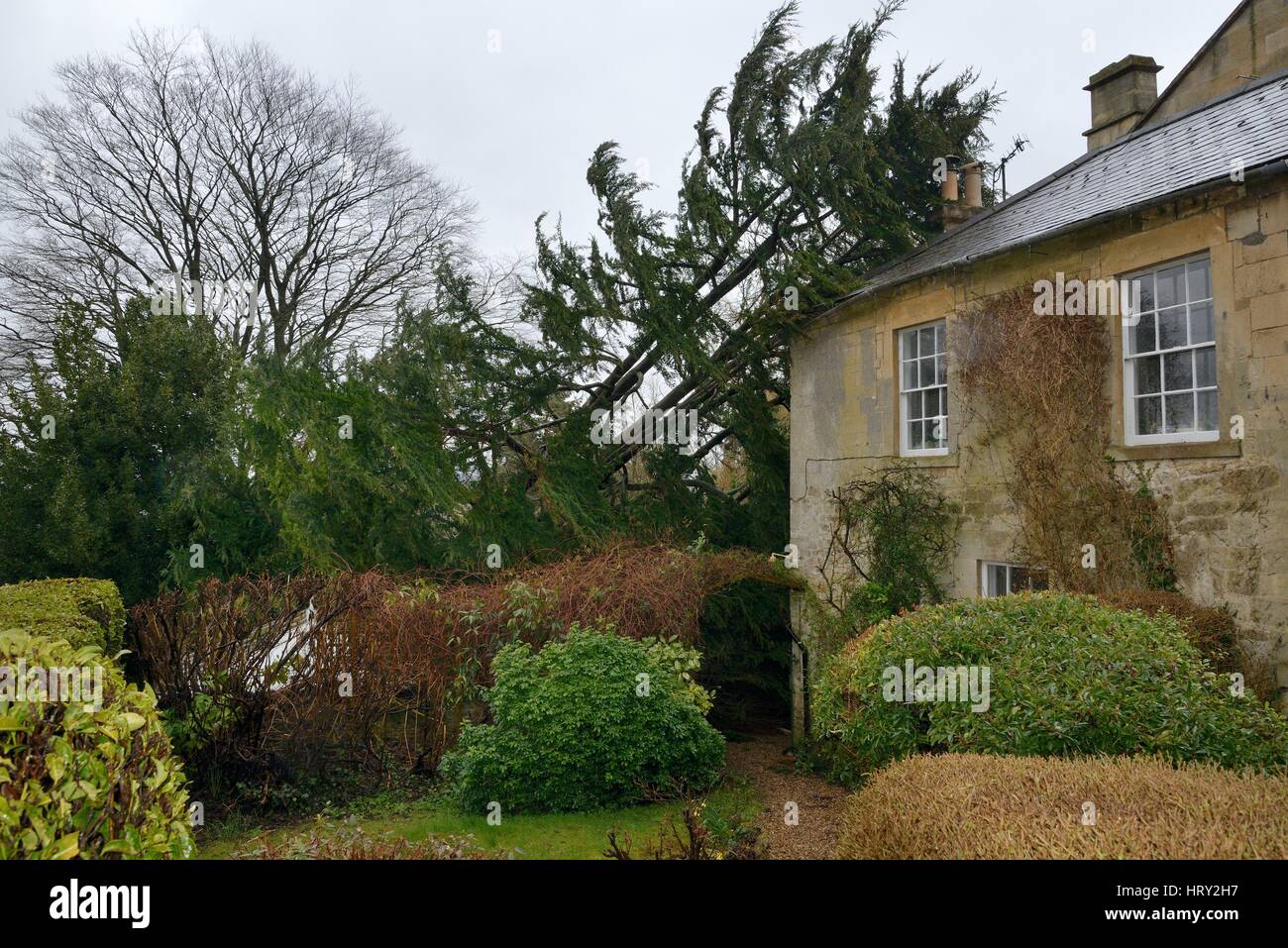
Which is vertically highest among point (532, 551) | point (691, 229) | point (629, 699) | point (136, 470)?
point (691, 229)

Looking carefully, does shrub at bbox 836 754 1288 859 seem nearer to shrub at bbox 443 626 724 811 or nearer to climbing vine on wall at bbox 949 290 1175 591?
shrub at bbox 443 626 724 811

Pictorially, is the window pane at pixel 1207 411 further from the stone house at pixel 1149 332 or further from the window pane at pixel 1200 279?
the window pane at pixel 1200 279

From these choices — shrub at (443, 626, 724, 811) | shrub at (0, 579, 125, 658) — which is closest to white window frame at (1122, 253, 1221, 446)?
shrub at (443, 626, 724, 811)

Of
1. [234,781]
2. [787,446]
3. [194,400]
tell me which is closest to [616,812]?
[234,781]

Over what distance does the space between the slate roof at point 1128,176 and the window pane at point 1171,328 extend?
1.11 m

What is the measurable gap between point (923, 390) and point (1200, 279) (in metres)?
3.69

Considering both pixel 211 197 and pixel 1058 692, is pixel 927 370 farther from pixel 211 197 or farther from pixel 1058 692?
pixel 211 197

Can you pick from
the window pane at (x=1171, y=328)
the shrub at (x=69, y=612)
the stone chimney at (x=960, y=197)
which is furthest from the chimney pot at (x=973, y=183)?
the shrub at (x=69, y=612)

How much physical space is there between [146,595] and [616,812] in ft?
34.5

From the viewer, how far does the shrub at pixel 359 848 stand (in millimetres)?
5520

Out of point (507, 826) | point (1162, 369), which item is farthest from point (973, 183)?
point (507, 826)

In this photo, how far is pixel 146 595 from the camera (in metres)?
15.0

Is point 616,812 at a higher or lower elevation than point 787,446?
lower
